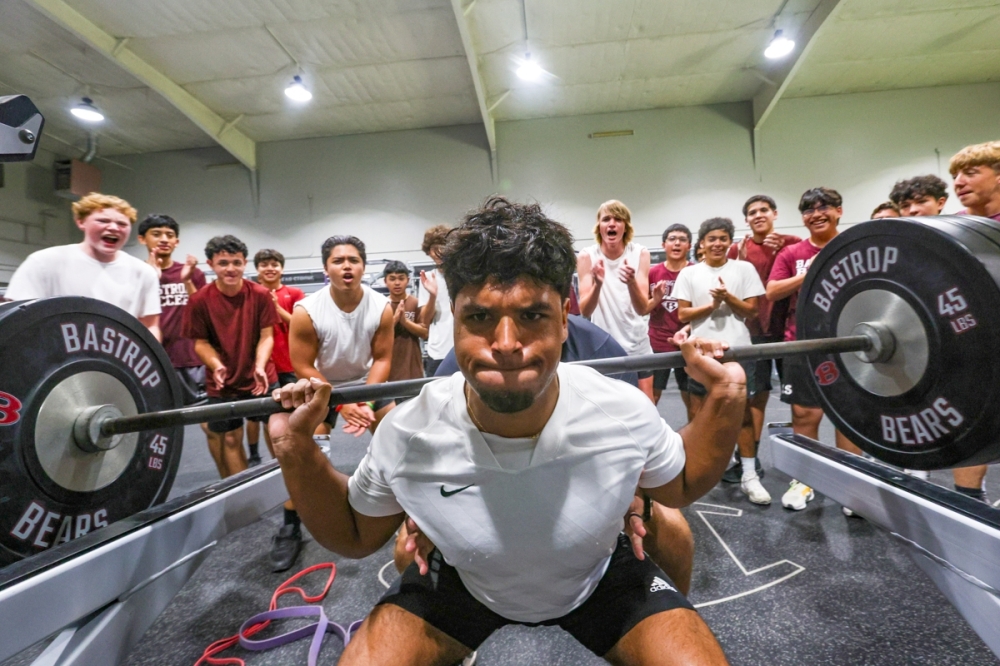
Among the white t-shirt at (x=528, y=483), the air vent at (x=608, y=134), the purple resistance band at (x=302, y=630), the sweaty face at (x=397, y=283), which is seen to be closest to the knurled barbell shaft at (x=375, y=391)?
the white t-shirt at (x=528, y=483)

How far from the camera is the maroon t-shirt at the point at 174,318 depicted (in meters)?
2.78

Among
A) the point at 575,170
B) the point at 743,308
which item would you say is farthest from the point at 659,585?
the point at 575,170

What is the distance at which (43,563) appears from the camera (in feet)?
2.77

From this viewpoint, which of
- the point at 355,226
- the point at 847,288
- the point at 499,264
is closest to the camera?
the point at 499,264

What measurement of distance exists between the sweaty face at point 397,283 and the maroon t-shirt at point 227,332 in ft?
4.23

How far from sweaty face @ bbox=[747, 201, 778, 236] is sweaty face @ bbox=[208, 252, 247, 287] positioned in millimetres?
2941

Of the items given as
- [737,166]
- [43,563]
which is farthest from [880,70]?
[43,563]

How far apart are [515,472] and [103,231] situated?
2.09m

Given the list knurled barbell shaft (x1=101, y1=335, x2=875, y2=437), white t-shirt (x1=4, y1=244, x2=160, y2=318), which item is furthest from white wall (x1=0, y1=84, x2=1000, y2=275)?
knurled barbell shaft (x1=101, y1=335, x2=875, y2=437)

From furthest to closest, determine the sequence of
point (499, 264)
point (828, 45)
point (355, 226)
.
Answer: point (355, 226) < point (828, 45) < point (499, 264)

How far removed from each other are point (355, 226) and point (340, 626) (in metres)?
6.97

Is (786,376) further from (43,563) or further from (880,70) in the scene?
(880,70)

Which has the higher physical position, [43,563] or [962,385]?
[962,385]

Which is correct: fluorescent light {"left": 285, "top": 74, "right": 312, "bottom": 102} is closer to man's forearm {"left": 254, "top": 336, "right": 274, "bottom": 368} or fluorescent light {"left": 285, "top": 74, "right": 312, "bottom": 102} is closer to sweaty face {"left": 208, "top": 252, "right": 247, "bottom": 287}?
sweaty face {"left": 208, "top": 252, "right": 247, "bottom": 287}
